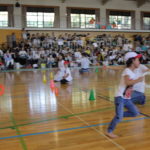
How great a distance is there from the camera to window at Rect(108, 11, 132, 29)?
26.4 metres

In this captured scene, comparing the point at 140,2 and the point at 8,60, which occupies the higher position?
the point at 140,2

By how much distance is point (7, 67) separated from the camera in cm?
1670

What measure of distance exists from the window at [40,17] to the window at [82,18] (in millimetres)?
2105

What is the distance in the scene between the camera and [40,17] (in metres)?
24.0

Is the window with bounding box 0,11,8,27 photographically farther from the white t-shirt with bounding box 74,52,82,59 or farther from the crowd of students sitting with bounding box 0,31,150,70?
the white t-shirt with bounding box 74,52,82,59

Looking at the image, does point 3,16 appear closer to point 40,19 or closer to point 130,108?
point 40,19

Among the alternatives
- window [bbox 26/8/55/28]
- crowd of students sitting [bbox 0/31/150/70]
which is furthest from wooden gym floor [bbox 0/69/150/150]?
window [bbox 26/8/55/28]

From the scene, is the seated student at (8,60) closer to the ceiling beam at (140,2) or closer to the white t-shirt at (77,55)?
the white t-shirt at (77,55)

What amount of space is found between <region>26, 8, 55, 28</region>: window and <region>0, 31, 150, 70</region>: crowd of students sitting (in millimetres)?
1919

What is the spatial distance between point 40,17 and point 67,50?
21.1ft

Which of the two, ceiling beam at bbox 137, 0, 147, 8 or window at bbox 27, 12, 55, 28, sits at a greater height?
ceiling beam at bbox 137, 0, 147, 8

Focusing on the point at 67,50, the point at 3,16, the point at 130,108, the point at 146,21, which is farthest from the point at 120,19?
the point at 130,108

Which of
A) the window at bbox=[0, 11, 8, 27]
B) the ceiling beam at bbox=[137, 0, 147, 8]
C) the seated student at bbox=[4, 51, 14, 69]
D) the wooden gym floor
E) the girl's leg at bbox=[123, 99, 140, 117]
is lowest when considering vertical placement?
the wooden gym floor

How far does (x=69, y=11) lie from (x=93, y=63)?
7.99 meters
